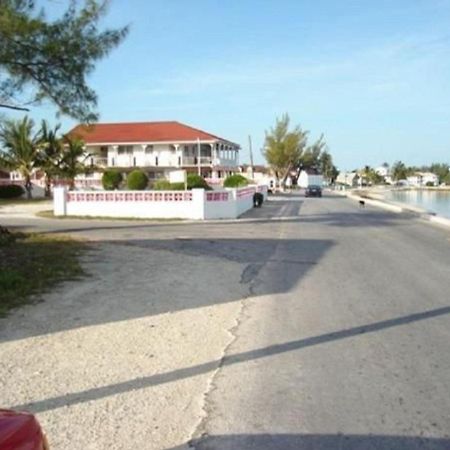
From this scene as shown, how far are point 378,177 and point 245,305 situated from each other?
161m

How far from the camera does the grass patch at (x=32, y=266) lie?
879cm

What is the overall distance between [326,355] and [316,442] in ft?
6.82

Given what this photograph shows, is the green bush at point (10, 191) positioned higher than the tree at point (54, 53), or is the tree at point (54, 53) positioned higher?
the tree at point (54, 53)

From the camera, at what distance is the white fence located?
27.1 m

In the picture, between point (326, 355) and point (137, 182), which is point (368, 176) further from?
point (326, 355)

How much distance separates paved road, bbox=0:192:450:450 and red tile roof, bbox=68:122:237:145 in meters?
55.8

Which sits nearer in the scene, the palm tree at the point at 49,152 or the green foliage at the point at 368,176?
the palm tree at the point at 49,152

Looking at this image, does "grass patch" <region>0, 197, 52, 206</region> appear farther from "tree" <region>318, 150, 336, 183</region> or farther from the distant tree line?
"tree" <region>318, 150, 336, 183</region>

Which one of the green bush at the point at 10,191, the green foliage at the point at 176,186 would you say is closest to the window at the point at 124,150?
the green bush at the point at 10,191

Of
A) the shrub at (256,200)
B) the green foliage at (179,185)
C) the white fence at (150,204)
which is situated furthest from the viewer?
the shrub at (256,200)

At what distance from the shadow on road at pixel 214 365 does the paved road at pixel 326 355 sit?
2 cm

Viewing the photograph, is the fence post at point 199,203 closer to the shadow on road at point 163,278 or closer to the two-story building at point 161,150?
the shadow on road at point 163,278

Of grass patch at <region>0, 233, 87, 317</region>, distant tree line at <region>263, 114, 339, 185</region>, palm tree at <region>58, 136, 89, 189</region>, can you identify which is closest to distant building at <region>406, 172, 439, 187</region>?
distant tree line at <region>263, 114, 339, 185</region>

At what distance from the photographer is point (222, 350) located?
6387mm
